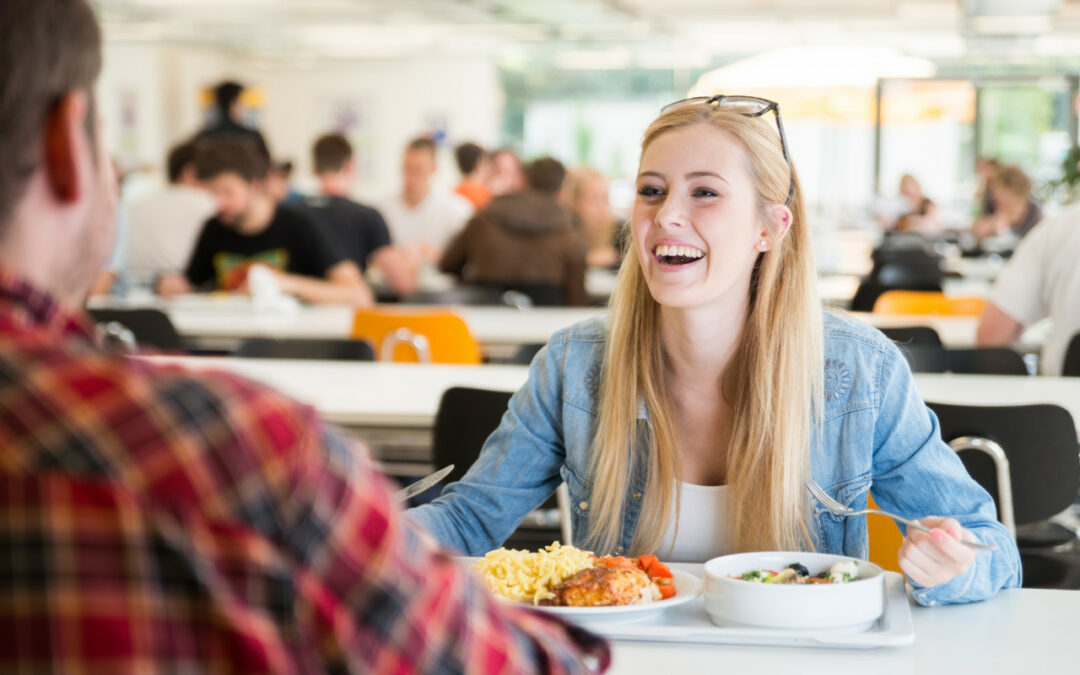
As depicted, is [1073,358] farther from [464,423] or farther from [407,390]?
[464,423]

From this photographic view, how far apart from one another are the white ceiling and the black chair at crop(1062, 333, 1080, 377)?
8.08m

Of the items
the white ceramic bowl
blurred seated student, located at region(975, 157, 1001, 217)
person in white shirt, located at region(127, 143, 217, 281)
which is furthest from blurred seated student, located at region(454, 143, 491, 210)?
the white ceramic bowl

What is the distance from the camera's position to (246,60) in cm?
1786

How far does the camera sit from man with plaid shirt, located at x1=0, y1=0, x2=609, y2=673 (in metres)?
0.63

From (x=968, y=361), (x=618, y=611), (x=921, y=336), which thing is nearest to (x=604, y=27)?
(x=921, y=336)

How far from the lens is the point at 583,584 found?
1.35 meters

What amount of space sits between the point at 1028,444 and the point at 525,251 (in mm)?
3793

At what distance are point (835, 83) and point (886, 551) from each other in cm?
1427

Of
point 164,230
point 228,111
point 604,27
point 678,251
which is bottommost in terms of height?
point 164,230

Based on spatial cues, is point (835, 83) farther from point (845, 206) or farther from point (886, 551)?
point (886, 551)

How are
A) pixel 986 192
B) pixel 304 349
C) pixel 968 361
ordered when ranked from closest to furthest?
pixel 968 361
pixel 304 349
pixel 986 192

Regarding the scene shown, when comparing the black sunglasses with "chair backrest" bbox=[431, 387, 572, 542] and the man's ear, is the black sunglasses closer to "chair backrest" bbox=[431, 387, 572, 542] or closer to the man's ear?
"chair backrest" bbox=[431, 387, 572, 542]

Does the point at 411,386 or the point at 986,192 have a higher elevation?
the point at 986,192

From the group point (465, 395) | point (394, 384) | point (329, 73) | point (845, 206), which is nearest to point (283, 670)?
point (465, 395)
